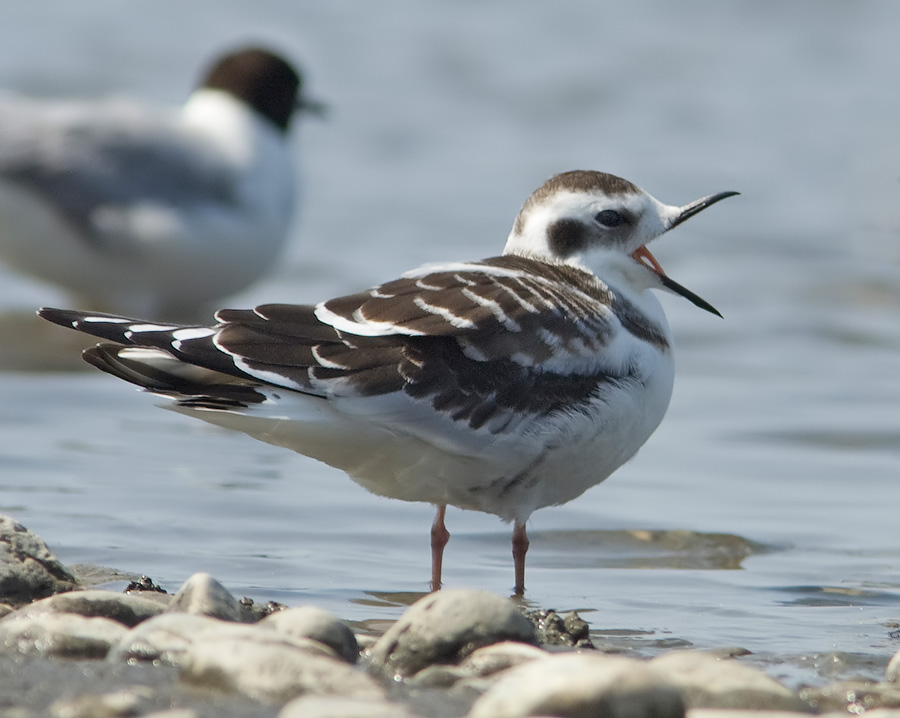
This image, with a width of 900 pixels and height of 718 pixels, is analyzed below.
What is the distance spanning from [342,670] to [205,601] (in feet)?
2.52

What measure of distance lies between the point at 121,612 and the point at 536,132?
13631 mm

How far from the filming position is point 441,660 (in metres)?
4.15

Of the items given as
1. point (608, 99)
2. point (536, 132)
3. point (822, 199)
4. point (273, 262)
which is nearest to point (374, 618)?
point (273, 262)

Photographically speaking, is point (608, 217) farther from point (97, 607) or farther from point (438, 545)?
point (97, 607)

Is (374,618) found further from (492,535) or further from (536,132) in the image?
(536,132)

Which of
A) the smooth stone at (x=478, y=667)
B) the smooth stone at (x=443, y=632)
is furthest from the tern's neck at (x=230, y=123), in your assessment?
the smooth stone at (x=478, y=667)

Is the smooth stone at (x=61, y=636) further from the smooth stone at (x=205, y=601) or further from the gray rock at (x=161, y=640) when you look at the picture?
the smooth stone at (x=205, y=601)

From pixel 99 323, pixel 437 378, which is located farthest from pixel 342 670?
pixel 99 323

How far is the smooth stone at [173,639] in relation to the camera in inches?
154

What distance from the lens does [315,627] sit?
4148mm

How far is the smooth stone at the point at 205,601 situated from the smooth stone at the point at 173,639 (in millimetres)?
279

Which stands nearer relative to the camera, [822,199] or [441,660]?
[441,660]

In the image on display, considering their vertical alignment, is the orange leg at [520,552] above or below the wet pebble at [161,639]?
above

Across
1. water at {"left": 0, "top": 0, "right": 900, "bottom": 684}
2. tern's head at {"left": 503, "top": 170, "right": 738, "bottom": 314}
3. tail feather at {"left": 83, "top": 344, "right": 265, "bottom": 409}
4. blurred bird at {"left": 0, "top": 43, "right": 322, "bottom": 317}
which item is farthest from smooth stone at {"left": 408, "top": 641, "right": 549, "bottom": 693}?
blurred bird at {"left": 0, "top": 43, "right": 322, "bottom": 317}
